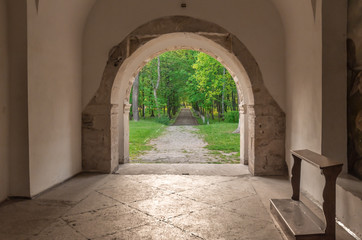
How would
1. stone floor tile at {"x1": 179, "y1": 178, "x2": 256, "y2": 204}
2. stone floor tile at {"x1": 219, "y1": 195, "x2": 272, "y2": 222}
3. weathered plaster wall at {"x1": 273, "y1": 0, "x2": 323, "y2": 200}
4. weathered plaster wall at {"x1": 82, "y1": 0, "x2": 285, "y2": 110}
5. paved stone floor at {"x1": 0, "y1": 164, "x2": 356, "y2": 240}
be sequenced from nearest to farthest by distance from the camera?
paved stone floor at {"x1": 0, "y1": 164, "x2": 356, "y2": 240}, stone floor tile at {"x1": 219, "y1": 195, "x2": 272, "y2": 222}, weathered plaster wall at {"x1": 273, "y1": 0, "x2": 323, "y2": 200}, stone floor tile at {"x1": 179, "y1": 178, "x2": 256, "y2": 204}, weathered plaster wall at {"x1": 82, "y1": 0, "x2": 285, "y2": 110}

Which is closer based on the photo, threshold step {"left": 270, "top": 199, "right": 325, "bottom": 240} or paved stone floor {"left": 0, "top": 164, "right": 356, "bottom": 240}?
threshold step {"left": 270, "top": 199, "right": 325, "bottom": 240}

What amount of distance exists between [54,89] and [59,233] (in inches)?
92.3

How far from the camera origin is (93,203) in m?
3.63

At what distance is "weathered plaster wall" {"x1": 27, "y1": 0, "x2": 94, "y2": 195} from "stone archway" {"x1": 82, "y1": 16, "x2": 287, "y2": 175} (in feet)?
0.95

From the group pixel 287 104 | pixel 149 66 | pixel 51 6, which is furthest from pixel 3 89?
pixel 149 66

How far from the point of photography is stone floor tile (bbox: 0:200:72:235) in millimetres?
2880

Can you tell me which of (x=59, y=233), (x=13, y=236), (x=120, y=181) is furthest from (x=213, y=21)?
(x=13, y=236)

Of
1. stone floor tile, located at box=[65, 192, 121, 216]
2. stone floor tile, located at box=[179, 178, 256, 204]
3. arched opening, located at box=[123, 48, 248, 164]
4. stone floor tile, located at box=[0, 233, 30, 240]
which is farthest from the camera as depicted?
arched opening, located at box=[123, 48, 248, 164]

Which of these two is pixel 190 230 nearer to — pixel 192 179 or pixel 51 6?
pixel 192 179

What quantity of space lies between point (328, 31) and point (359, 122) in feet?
3.75

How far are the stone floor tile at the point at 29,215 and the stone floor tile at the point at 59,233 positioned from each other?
97 millimetres

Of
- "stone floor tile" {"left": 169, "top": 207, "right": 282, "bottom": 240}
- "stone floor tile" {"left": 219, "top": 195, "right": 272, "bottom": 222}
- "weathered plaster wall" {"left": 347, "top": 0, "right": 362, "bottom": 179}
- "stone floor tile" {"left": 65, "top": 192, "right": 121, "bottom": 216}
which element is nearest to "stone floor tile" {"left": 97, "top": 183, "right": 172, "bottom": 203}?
"stone floor tile" {"left": 65, "top": 192, "right": 121, "bottom": 216}

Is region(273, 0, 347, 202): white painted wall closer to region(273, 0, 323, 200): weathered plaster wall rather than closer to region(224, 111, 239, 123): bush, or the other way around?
region(273, 0, 323, 200): weathered plaster wall

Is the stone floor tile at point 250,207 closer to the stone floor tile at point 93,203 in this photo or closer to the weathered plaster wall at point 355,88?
the weathered plaster wall at point 355,88
